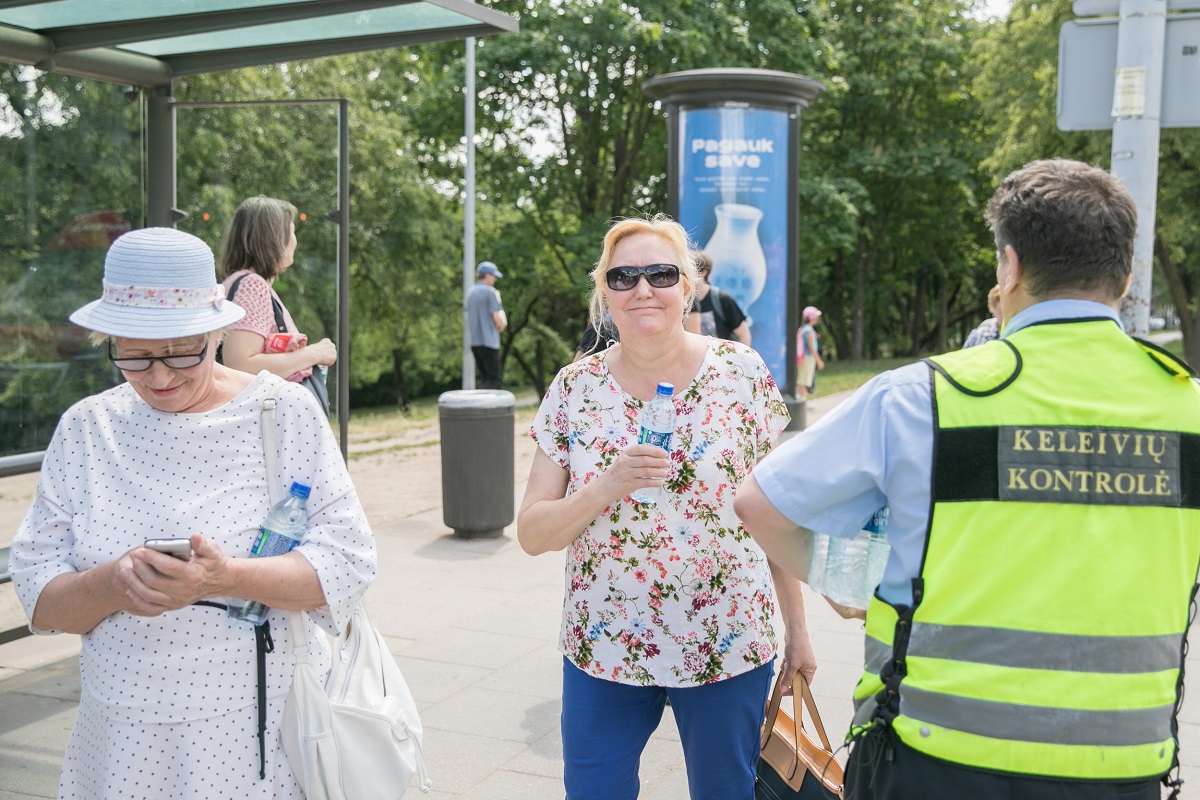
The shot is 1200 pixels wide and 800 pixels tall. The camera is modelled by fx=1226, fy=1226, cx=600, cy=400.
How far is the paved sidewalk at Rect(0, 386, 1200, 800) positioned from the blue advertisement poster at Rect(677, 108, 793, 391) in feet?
20.1

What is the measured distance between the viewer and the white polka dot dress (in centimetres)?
237

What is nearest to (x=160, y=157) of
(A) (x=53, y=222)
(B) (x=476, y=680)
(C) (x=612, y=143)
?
(A) (x=53, y=222)

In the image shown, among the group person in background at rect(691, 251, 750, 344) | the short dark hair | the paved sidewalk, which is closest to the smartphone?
the short dark hair

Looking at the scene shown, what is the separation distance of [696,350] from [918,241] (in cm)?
3374

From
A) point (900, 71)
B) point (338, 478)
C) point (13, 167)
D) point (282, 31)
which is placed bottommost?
point (338, 478)

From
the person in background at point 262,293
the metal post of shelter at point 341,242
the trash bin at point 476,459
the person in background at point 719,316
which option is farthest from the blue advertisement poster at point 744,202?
the person in background at point 262,293

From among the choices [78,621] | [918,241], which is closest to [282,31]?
[78,621]

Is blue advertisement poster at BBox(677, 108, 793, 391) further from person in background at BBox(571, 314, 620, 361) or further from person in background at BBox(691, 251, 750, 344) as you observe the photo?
person in background at BBox(571, 314, 620, 361)

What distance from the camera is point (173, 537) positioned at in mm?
2381

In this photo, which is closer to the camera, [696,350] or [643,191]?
[696,350]

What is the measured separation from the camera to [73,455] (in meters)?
2.44

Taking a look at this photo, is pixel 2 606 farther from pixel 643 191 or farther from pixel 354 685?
pixel 643 191

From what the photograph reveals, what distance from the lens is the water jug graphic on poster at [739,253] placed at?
1301 centimetres

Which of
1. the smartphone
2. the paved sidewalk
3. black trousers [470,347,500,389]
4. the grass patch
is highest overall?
the smartphone
